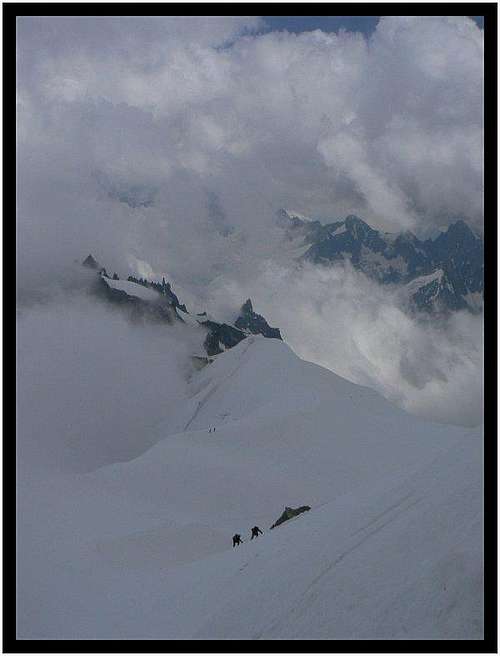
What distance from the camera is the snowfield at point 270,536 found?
10.1 metres

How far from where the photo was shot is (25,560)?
28.4 meters

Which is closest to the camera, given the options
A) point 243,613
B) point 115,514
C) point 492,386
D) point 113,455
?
point 492,386

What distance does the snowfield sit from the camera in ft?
33.2

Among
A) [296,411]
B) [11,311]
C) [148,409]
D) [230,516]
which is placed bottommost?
[230,516]

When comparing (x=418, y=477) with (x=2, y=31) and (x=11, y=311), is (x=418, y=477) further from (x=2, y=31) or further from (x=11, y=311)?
(x=2, y=31)

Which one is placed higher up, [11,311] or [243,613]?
[11,311]

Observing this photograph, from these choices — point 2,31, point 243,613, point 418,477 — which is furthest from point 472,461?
point 2,31

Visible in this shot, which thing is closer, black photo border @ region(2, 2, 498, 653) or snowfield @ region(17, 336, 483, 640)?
black photo border @ region(2, 2, 498, 653)

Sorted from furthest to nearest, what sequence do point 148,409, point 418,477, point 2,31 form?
point 148,409
point 418,477
point 2,31

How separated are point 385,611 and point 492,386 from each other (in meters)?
4.66

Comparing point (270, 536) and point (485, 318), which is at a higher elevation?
point (485, 318)

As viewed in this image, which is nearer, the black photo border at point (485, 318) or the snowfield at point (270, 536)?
the black photo border at point (485, 318)

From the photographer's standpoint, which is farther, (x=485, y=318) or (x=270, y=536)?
(x=270, y=536)

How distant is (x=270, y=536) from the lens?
71.4 feet
